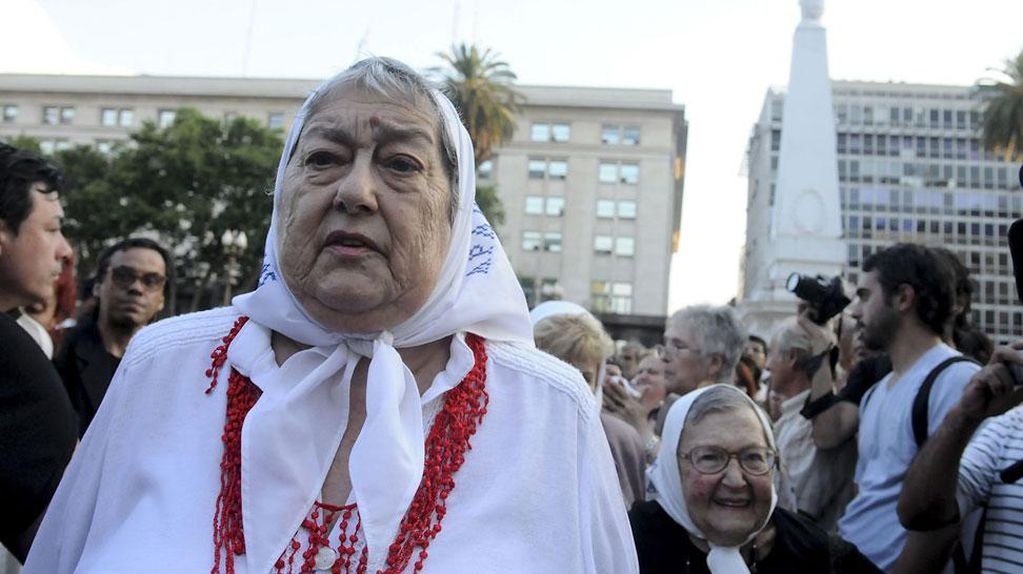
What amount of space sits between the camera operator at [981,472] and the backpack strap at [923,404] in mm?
364

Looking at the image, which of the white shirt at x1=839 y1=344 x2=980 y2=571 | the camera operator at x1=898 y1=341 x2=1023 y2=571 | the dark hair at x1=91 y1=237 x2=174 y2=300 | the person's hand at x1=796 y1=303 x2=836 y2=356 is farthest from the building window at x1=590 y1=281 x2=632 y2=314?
the camera operator at x1=898 y1=341 x2=1023 y2=571

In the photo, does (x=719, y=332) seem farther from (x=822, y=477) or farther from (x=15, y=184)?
(x=15, y=184)

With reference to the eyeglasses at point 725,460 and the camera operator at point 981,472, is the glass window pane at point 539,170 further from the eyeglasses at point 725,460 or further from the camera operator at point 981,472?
the eyeglasses at point 725,460

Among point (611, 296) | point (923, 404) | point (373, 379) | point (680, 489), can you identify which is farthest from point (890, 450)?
point (611, 296)

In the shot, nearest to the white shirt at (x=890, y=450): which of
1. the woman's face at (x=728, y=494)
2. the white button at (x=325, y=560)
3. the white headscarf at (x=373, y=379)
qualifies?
the woman's face at (x=728, y=494)

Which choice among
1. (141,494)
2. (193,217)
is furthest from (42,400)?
(193,217)

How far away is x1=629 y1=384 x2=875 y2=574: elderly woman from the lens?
313cm

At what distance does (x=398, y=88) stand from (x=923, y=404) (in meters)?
2.92

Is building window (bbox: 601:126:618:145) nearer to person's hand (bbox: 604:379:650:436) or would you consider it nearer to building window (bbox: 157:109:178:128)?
building window (bbox: 157:109:178:128)

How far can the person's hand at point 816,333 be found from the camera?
16.2 ft

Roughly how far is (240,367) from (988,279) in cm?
8144

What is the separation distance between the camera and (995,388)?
9.89 ft

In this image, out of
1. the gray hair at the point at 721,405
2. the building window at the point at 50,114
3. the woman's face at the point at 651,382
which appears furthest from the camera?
the building window at the point at 50,114

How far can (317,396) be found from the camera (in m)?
1.86
